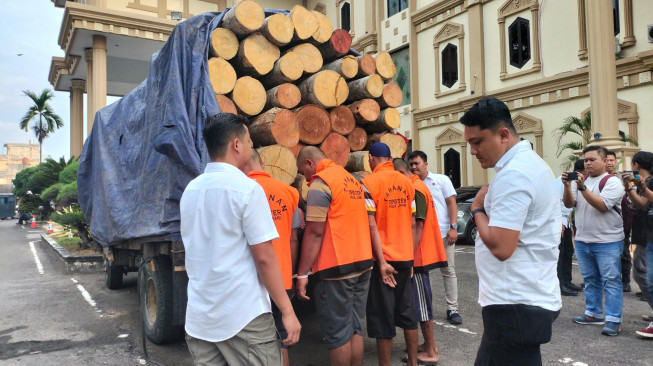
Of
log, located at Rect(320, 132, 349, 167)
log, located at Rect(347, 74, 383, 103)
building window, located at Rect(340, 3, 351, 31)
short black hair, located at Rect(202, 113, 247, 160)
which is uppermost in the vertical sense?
building window, located at Rect(340, 3, 351, 31)

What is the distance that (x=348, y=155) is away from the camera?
5.25 metres

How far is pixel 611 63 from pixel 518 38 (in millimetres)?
4403

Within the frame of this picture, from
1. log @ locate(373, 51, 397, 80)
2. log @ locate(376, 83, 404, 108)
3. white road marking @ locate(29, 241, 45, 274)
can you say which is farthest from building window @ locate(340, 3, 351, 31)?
log @ locate(376, 83, 404, 108)

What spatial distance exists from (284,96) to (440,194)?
227 centimetres

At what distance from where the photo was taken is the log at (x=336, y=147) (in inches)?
198

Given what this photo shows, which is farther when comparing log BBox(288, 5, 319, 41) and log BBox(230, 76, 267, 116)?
log BBox(288, 5, 319, 41)

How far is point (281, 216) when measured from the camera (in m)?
3.64

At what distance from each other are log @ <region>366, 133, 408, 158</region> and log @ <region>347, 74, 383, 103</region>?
46 centimetres

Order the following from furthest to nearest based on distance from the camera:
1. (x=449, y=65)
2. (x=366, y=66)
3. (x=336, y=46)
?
(x=449, y=65), (x=366, y=66), (x=336, y=46)

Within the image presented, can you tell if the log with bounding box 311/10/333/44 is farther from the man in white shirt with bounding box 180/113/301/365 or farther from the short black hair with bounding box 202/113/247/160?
the man in white shirt with bounding box 180/113/301/365

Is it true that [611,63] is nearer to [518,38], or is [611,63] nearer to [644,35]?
[644,35]

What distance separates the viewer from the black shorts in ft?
12.6

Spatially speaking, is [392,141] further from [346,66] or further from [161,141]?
[161,141]

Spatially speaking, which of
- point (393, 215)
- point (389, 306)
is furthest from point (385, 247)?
point (389, 306)
